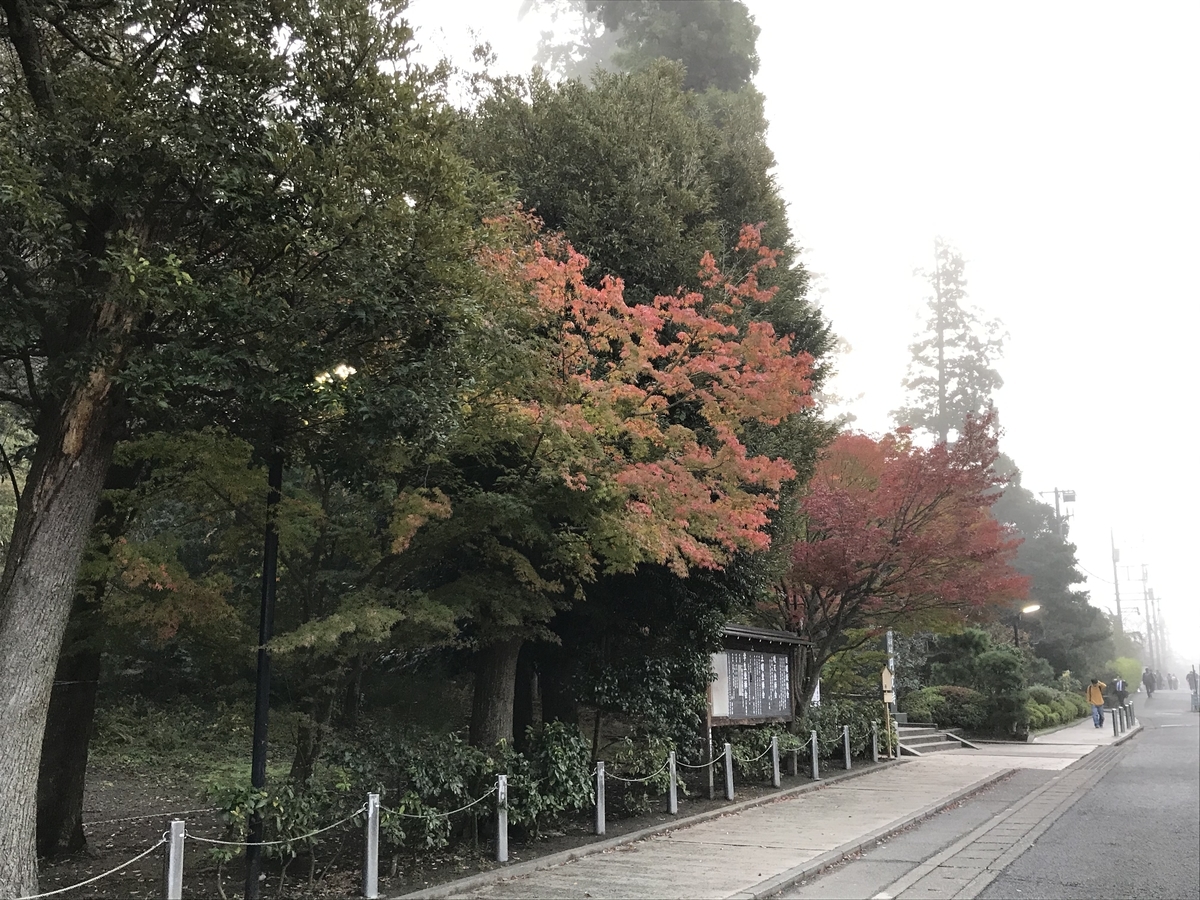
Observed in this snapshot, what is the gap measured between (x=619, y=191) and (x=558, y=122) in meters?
1.71

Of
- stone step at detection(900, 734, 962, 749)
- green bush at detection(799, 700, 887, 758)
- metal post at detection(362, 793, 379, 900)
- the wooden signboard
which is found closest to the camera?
metal post at detection(362, 793, 379, 900)

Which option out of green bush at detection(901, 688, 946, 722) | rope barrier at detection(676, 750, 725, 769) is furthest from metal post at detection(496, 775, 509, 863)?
green bush at detection(901, 688, 946, 722)

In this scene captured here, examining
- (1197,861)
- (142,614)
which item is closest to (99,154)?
(142,614)

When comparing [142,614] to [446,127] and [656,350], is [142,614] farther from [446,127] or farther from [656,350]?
[656,350]

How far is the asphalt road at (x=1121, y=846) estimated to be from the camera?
7.77 metres

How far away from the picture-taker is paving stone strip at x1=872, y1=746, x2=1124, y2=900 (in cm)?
775

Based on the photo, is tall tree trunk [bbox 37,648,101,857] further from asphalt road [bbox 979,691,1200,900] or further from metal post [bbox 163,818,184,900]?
asphalt road [bbox 979,691,1200,900]

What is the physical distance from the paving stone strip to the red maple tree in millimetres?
4446

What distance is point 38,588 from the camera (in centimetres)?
655

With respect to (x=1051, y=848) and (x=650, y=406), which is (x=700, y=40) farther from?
(x=1051, y=848)

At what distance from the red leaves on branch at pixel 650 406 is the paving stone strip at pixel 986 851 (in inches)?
156

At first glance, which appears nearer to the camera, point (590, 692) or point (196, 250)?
point (196, 250)

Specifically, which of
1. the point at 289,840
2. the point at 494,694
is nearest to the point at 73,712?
the point at 289,840

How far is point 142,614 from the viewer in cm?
788
